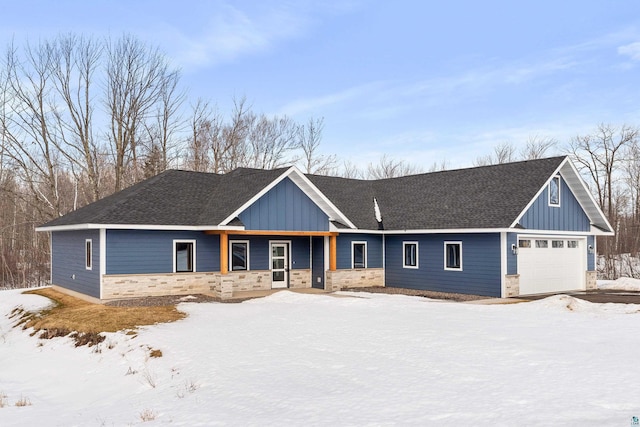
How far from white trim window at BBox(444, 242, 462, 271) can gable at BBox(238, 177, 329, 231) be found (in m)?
5.35

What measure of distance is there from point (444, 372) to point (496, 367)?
39.5 inches

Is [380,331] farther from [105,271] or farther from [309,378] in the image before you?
[105,271]

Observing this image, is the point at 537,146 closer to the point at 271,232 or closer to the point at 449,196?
Answer: the point at 449,196

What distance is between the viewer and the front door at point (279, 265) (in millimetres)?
22953

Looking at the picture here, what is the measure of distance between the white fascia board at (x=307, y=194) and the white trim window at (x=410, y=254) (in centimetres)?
294

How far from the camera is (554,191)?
22.9 m

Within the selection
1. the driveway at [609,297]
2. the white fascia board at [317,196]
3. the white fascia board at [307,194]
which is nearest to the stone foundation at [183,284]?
the white fascia board at [307,194]

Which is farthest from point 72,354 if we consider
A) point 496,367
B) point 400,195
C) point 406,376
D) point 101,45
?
point 101,45

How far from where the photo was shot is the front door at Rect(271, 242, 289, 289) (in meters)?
23.0

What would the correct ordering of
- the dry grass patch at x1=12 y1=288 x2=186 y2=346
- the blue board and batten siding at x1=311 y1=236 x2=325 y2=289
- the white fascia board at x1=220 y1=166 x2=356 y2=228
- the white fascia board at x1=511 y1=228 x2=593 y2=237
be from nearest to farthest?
1. the dry grass patch at x1=12 y1=288 x2=186 y2=346
2. the white fascia board at x1=220 y1=166 x2=356 y2=228
3. the white fascia board at x1=511 y1=228 x2=593 y2=237
4. the blue board and batten siding at x1=311 y1=236 x2=325 y2=289

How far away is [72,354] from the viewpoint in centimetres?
1302

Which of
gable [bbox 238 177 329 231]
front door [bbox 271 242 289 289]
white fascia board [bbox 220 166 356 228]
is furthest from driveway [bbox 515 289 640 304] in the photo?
front door [bbox 271 242 289 289]

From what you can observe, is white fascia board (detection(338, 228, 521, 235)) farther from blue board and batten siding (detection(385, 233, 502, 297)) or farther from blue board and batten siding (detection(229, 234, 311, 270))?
blue board and batten siding (detection(229, 234, 311, 270))

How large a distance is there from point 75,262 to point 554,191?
2111 centimetres
